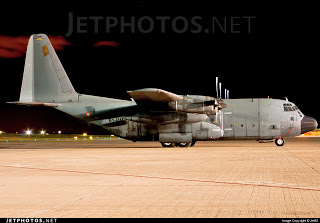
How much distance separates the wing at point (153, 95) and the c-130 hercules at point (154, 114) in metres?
0.91

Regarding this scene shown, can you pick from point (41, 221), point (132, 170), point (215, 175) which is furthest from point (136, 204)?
point (132, 170)

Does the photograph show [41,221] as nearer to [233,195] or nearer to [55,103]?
[233,195]

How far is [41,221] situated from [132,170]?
961cm

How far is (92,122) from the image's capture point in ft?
119

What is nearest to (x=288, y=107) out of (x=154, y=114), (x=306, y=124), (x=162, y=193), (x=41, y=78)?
(x=306, y=124)

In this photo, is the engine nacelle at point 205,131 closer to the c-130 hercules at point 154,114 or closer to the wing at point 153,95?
the c-130 hercules at point 154,114

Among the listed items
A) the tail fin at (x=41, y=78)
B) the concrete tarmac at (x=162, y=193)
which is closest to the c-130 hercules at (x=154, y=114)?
the tail fin at (x=41, y=78)

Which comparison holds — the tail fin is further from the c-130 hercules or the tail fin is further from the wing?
the wing

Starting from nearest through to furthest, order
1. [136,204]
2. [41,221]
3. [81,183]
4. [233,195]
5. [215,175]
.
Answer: [41,221], [136,204], [233,195], [81,183], [215,175]

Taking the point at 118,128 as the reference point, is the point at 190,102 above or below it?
above

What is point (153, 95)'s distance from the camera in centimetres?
3256

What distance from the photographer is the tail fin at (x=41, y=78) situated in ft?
120

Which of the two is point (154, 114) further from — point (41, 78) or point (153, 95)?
point (41, 78)

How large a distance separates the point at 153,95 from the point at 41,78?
37.1ft
